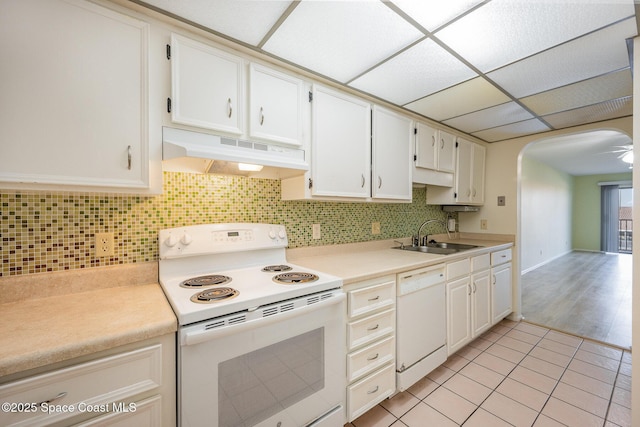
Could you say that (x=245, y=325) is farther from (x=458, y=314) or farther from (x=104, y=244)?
(x=458, y=314)

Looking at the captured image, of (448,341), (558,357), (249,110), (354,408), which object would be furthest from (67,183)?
(558,357)

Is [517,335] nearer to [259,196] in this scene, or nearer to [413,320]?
[413,320]

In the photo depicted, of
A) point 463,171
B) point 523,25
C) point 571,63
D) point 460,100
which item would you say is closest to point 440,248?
point 463,171

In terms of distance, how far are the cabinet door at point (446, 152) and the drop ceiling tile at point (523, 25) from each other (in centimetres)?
118

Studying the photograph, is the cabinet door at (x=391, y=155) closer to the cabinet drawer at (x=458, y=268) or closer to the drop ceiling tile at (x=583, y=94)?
the cabinet drawer at (x=458, y=268)

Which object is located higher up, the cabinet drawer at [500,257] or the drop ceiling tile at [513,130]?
the drop ceiling tile at [513,130]

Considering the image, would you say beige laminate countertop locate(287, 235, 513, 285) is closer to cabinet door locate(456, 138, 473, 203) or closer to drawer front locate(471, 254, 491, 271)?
drawer front locate(471, 254, 491, 271)

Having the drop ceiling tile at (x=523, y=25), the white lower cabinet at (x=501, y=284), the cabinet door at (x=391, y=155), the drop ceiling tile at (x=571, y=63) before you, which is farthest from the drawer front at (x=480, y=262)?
the drop ceiling tile at (x=523, y=25)

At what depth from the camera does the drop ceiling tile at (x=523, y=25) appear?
118cm

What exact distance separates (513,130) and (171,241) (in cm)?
339

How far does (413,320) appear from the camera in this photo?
6.09ft

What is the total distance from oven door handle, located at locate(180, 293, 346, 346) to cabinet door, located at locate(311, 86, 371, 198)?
728 mm

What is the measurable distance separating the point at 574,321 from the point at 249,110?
159 inches

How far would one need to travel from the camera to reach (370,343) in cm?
162
